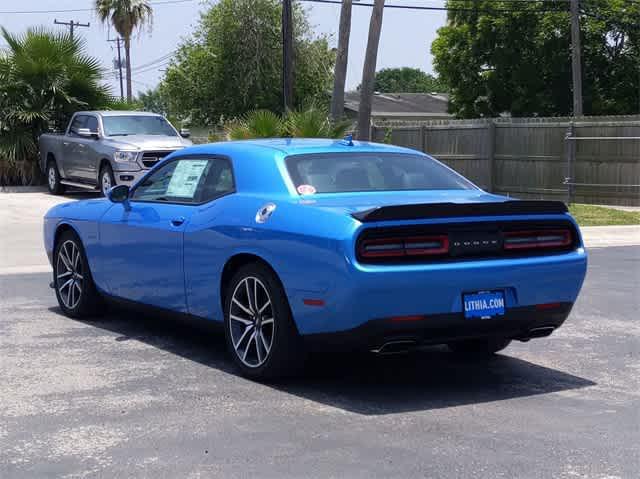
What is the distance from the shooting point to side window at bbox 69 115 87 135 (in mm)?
22186

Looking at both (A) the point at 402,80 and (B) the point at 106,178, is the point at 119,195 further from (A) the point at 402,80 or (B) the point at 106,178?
(A) the point at 402,80

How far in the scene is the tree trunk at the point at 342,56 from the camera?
87.5 feet

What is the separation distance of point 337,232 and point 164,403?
1.44 m

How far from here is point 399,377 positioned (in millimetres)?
6984

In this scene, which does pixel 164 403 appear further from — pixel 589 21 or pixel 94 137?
pixel 589 21

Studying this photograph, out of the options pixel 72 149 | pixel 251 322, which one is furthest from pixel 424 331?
pixel 72 149

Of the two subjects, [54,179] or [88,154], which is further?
[54,179]

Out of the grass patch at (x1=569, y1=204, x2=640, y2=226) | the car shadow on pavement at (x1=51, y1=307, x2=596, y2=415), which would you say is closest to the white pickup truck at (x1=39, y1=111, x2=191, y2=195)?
the grass patch at (x1=569, y1=204, x2=640, y2=226)

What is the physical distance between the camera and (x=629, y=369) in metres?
7.24

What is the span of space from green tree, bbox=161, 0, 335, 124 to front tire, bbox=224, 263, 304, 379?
1730 inches

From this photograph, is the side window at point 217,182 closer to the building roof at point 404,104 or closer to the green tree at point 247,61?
the green tree at point 247,61

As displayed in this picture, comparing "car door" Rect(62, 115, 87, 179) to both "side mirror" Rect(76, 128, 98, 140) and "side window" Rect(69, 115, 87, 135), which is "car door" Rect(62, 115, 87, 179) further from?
"side mirror" Rect(76, 128, 98, 140)

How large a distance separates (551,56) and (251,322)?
135 ft

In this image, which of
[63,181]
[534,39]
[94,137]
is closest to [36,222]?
[94,137]
